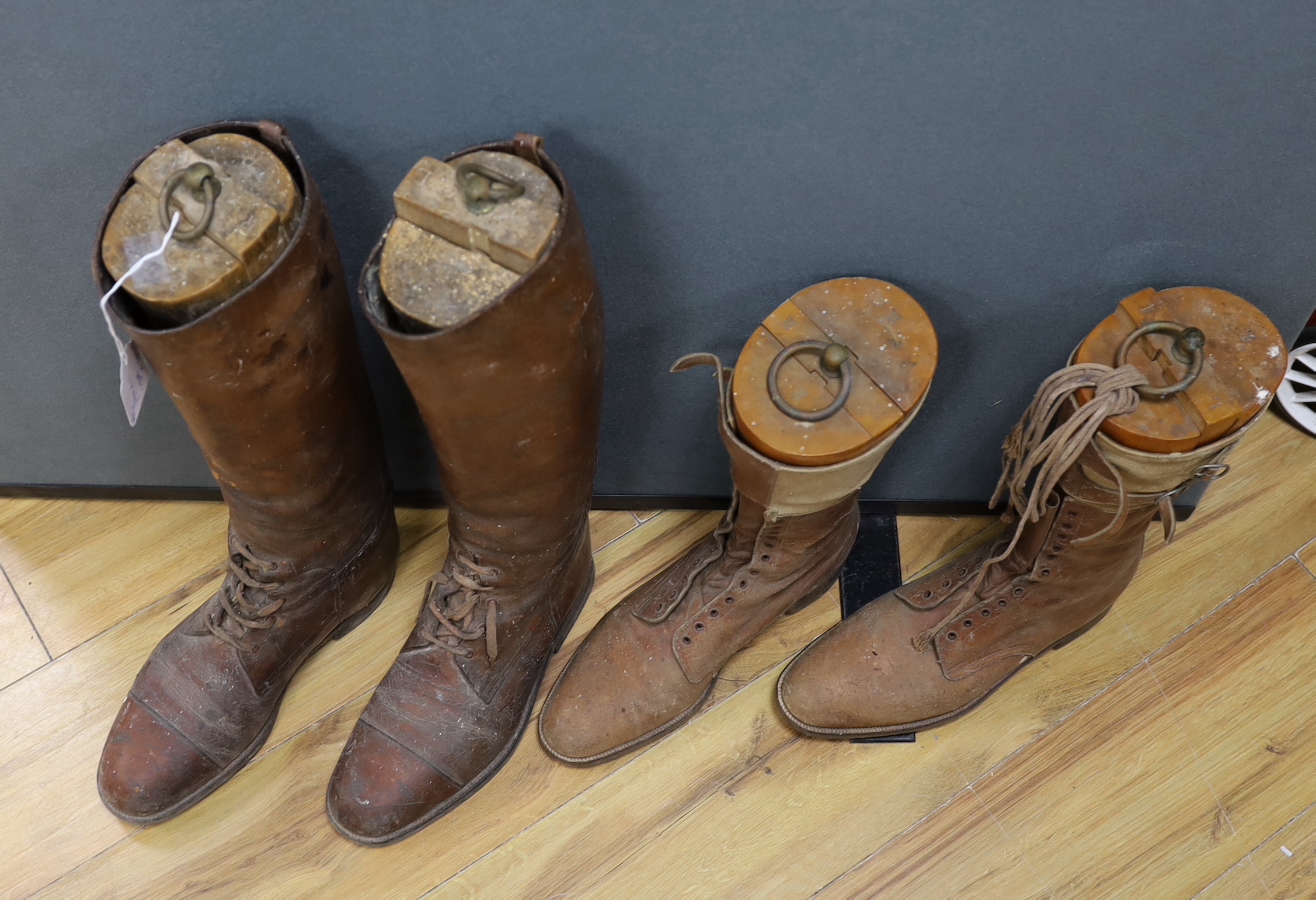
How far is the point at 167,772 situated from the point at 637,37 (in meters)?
0.91

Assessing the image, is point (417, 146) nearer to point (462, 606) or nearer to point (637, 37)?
point (637, 37)

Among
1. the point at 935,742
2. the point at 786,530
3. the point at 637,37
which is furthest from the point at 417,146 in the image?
the point at 935,742

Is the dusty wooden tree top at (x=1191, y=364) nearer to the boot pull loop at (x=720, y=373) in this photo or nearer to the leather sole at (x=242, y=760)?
the boot pull loop at (x=720, y=373)

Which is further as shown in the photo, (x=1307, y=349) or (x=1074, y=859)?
(x=1307, y=349)

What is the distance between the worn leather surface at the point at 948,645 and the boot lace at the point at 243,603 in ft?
1.93

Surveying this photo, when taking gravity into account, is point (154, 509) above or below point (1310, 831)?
below

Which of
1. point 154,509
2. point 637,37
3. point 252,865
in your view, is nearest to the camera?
point 637,37

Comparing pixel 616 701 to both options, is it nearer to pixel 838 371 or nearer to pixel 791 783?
pixel 791 783

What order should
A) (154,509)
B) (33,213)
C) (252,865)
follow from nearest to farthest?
(33,213) → (252,865) → (154,509)

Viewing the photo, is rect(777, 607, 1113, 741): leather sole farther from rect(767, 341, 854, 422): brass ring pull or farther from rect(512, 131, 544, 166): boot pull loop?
rect(512, 131, 544, 166): boot pull loop

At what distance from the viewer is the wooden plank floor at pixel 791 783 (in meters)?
1.12

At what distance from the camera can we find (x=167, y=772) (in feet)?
3.68

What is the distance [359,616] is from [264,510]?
26 cm

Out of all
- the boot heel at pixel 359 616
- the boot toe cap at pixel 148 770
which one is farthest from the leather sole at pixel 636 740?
the boot toe cap at pixel 148 770
